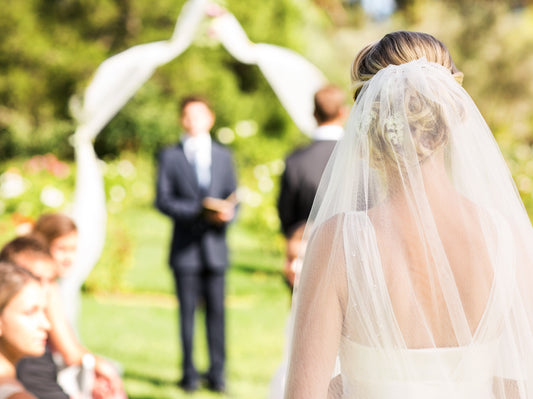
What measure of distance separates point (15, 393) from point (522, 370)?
1651mm

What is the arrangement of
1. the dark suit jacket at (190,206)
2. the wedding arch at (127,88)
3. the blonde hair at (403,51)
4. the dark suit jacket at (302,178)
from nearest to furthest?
the blonde hair at (403,51) → the dark suit jacket at (302,178) → the dark suit jacket at (190,206) → the wedding arch at (127,88)

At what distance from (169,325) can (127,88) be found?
290 cm

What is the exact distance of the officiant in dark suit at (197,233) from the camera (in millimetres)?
5398

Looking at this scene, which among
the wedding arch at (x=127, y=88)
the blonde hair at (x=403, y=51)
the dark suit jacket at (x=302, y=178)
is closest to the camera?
the blonde hair at (x=403, y=51)

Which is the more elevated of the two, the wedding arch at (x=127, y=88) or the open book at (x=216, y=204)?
the wedding arch at (x=127, y=88)

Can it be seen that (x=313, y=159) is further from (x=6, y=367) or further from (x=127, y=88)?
(x=6, y=367)

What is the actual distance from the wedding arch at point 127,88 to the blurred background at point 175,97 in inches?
146

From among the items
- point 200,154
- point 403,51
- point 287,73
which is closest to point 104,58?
point 287,73

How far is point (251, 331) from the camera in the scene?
24.9 ft

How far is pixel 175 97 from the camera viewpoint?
63.8ft

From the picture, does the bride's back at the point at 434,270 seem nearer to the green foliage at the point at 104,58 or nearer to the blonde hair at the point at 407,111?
the blonde hair at the point at 407,111

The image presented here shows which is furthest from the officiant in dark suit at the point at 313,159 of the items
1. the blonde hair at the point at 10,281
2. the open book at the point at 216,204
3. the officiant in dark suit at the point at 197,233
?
the blonde hair at the point at 10,281

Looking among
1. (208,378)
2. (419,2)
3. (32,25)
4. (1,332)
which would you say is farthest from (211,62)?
(1,332)

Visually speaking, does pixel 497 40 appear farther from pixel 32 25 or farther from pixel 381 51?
pixel 381 51
